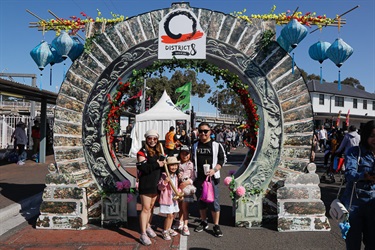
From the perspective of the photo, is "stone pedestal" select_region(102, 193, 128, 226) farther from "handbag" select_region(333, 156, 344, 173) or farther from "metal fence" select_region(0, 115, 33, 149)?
"metal fence" select_region(0, 115, 33, 149)

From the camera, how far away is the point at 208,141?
584cm

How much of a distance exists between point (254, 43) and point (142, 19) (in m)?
2.11

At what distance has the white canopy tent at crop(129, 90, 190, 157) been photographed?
17625 mm

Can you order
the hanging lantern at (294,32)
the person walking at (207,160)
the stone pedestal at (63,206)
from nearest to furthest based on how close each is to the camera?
the person walking at (207,160)
the stone pedestal at (63,206)
the hanging lantern at (294,32)

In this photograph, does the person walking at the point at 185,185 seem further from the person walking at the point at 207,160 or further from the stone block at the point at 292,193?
the stone block at the point at 292,193

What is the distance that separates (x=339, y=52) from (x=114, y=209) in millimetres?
5033

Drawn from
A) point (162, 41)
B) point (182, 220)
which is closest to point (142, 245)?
point (182, 220)

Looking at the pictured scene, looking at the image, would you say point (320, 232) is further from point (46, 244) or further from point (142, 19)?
point (142, 19)

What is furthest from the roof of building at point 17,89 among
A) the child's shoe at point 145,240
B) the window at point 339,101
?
the window at point 339,101

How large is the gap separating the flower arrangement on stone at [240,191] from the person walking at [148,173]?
1.42 m

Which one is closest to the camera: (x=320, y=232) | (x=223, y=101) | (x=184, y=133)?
(x=320, y=232)

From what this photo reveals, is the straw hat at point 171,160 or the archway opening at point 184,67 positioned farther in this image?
the archway opening at point 184,67

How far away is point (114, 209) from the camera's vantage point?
605 centimetres

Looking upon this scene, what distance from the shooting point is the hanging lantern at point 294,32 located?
19.9 feet
